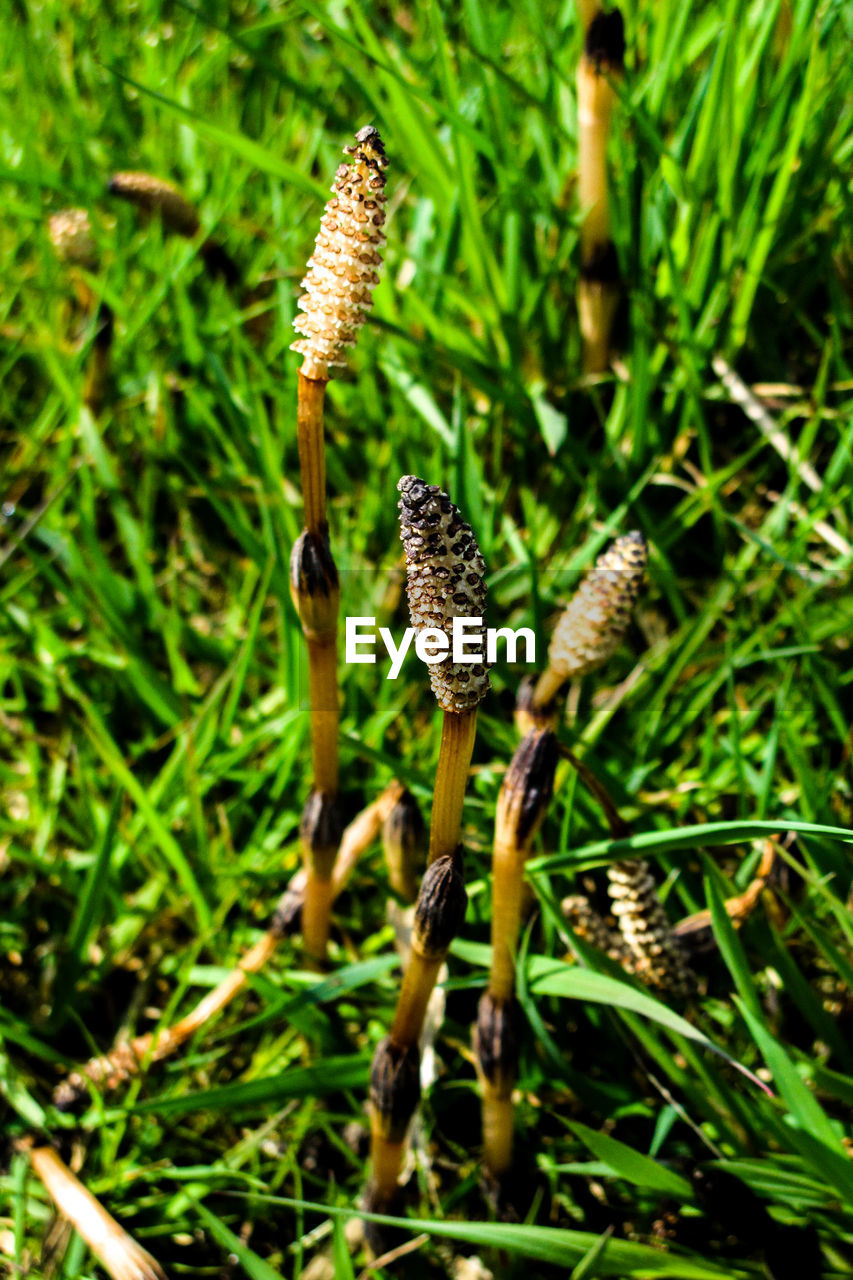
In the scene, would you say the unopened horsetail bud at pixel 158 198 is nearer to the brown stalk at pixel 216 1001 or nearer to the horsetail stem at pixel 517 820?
the brown stalk at pixel 216 1001

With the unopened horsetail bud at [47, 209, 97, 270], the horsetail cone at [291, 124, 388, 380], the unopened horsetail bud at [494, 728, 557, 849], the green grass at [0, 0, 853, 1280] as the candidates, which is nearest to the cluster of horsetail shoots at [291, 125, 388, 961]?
the horsetail cone at [291, 124, 388, 380]

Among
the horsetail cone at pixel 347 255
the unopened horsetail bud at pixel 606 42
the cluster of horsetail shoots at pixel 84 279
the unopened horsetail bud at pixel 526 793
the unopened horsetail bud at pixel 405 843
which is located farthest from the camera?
the cluster of horsetail shoots at pixel 84 279

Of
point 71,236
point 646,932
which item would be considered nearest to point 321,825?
point 646,932

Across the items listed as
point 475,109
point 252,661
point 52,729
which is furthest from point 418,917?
point 475,109

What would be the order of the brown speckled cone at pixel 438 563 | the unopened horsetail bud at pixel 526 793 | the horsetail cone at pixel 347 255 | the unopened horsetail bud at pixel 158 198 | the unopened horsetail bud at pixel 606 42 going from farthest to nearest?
the unopened horsetail bud at pixel 158 198
the unopened horsetail bud at pixel 606 42
the unopened horsetail bud at pixel 526 793
the horsetail cone at pixel 347 255
the brown speckled cone at pixel 438 563

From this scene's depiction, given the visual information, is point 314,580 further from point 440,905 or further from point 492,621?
point 492,621

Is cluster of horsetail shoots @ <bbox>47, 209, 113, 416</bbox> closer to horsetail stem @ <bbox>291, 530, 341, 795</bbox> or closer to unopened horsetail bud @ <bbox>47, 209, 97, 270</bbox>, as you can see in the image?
unopened horsetail bud @ <bbox>47, 209, 97, 270</bbox>

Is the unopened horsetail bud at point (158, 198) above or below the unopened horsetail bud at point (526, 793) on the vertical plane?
above

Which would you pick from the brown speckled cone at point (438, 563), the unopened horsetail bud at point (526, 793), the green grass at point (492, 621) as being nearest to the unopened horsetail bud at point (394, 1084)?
the green grass at point (492, 621)
